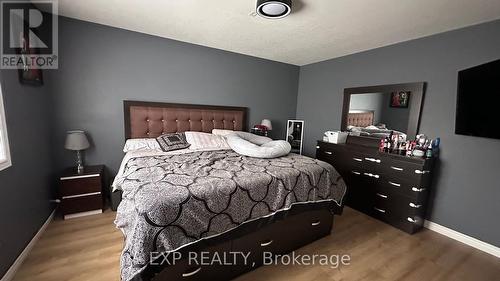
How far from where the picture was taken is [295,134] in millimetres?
4387

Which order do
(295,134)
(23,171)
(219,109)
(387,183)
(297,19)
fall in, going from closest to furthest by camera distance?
(23,171) → (297,19) → (387,183) → (219,109) → (295,134)

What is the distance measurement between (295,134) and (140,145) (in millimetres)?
2972

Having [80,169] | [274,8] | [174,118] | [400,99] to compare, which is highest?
[274,8]

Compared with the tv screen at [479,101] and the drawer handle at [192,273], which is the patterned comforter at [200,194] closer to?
the drawer handle at [192,273]

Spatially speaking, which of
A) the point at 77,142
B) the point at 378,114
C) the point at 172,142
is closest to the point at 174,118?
the point at 172,142

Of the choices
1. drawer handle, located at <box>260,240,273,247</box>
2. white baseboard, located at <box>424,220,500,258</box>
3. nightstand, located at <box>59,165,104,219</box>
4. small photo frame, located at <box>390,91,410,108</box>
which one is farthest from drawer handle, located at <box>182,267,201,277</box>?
small photo frame, located at <box>390,91,410,108</box>

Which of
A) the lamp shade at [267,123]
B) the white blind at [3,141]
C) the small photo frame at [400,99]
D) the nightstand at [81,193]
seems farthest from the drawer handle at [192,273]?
the small photo frame at [400,99]

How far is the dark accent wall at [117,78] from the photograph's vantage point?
2.50m

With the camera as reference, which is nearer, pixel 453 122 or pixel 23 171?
pixel 23 171

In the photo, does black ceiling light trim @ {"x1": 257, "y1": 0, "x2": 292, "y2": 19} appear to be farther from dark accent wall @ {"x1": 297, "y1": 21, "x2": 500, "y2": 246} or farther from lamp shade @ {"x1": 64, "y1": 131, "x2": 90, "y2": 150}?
lamp shade @ {"x1": 64, "y1": 131, "x2": 90, "y2": 150}

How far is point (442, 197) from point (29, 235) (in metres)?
4.34

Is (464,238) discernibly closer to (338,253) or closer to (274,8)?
(338,253)

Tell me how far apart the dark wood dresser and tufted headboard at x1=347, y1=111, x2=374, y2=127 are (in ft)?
Result: 1.64

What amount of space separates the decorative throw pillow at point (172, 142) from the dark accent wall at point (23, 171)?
115 centimetres
